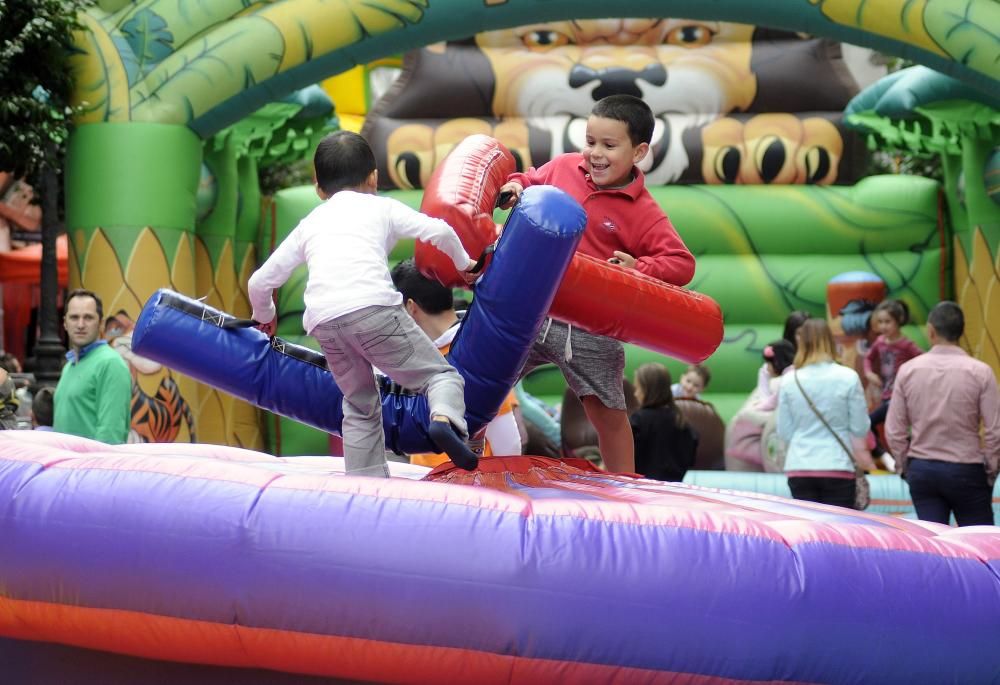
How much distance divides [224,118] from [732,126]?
3.88 m

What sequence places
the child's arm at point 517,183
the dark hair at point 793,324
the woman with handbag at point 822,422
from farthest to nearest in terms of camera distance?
1. the dark hair at point 793,324
2. the woman with handbag at point 822,422
3. the child's arm at point 517,183

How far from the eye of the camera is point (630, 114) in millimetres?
3395

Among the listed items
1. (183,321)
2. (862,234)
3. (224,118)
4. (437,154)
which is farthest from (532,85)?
(183,321)

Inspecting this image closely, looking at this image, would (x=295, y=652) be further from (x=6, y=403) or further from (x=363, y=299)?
(x=6, y=403)

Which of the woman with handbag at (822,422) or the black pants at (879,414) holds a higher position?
the woman with handbag at (822,422)

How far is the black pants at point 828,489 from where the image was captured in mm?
5281

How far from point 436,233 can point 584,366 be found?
2.31ft

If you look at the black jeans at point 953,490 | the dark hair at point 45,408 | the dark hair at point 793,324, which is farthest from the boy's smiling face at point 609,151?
the dark hair at point 793,324

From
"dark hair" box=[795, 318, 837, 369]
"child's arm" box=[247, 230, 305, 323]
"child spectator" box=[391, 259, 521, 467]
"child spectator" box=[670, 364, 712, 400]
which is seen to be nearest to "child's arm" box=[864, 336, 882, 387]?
"child spectator" box=[670, 364, 712, 400]

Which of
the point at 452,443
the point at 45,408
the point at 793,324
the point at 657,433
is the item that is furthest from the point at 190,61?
the point at 452,443

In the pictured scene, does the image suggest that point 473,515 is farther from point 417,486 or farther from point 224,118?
point 224,118

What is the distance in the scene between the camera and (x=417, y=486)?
2762 millimetres

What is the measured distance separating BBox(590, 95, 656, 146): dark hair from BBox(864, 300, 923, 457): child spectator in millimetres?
4114

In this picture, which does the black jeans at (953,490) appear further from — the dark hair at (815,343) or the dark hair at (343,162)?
the dark hair at (343,162)
